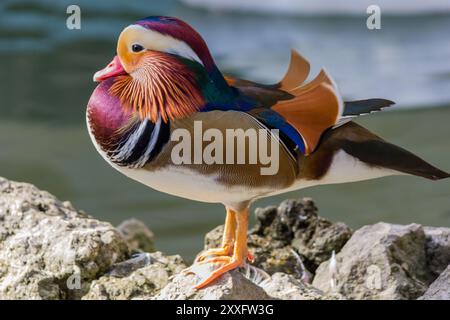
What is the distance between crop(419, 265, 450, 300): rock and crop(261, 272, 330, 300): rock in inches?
5.5

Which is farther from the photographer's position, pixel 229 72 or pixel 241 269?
pixel 229 72

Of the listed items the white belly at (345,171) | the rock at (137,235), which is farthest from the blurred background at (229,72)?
the white belly at (345,171)

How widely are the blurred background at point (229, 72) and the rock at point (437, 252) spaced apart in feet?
2.24

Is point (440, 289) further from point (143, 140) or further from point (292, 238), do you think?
point (143, 140)

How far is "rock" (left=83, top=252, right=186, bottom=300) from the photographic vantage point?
1288 millimetres

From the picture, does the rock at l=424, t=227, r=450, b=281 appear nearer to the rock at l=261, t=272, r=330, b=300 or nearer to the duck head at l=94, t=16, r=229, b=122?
the rock at l=261, t=272, r=330, b=300

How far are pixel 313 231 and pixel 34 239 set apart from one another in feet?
1.40

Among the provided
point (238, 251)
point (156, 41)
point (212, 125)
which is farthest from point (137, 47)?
point (238, 251)

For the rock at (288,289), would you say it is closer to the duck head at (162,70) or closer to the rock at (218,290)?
the rock at (218,290)

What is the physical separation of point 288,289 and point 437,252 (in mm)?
277

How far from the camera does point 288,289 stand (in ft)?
4.11

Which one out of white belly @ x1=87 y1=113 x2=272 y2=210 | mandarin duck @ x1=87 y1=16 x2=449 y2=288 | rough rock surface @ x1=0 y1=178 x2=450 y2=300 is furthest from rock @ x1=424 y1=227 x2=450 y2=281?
white belly @ x1=87 y1=113 x2=272 y2=210
